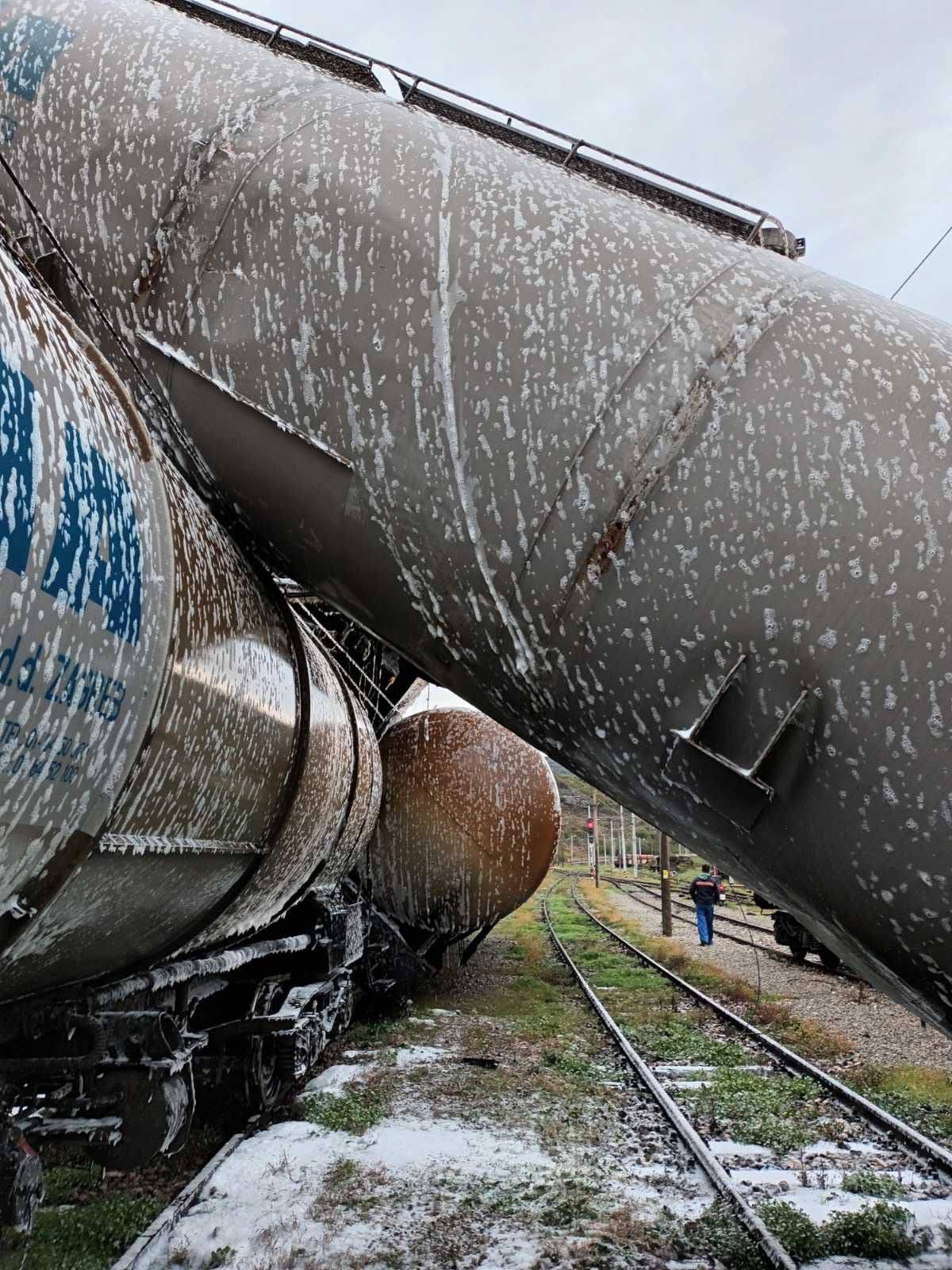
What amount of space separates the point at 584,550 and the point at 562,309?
0.59m

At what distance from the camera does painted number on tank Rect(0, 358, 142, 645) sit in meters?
1.51

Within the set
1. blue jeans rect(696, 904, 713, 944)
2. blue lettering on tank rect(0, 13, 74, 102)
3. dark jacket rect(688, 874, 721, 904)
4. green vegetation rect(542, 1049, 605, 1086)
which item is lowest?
green vegetation rect(542, 1049, 605, 1086)

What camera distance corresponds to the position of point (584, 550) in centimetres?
206

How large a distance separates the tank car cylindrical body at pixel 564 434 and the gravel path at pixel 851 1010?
16.5ft

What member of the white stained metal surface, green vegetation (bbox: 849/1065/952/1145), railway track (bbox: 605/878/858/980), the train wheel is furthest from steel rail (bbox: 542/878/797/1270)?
railway track (bbox: 605/878/858/980)

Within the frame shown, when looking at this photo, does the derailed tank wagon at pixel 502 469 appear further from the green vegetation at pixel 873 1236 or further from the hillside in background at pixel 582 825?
the hillside in background at pixel 582 825

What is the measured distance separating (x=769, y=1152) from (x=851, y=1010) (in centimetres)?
528

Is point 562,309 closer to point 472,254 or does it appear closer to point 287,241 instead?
point 472,254

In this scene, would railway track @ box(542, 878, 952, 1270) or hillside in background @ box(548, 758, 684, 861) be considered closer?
railway track @ box(542, 878, 952, 1270)

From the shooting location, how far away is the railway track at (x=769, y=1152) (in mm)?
4805

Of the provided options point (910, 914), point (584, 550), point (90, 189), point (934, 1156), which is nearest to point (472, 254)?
point (584, 550)

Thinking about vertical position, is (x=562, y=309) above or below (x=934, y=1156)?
above

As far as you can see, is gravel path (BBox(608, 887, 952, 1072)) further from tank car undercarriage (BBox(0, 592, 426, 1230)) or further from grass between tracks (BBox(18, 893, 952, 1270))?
tank car undercarriage (BBox(0, 592, 426, 1230))

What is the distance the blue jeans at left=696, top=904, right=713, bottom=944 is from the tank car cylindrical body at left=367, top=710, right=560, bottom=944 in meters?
7.99
